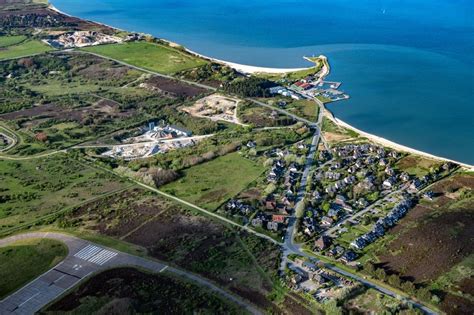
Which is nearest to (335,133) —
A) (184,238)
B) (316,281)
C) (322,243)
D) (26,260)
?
(322,243)

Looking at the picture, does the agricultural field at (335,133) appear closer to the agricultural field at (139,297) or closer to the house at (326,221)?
the house at (326,221)

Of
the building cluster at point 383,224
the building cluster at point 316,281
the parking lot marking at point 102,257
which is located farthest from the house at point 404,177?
the parking lot marking at point 102,257

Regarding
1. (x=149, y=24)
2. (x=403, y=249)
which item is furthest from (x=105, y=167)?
(x=149, y=24)

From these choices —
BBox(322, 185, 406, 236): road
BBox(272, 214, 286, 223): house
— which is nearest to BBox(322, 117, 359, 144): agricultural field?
BBox(322, 185, 406, 236): road

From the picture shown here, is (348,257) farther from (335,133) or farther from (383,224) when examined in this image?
(335,133)

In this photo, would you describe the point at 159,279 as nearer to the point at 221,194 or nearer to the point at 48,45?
the point at 221,194
